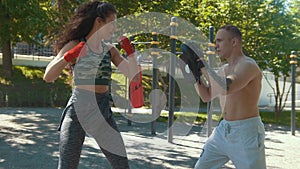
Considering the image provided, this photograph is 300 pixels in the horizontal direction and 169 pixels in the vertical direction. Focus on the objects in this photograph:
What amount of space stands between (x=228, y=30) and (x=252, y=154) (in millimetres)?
907

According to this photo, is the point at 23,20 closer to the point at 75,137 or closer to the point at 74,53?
the point at 75,137

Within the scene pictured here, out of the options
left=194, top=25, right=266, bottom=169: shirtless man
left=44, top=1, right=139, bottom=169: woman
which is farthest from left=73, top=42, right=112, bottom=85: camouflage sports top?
left=194, top=25, right=266, bottom=169: shirtless man

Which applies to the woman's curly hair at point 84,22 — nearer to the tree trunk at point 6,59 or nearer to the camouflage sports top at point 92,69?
the camouflage sports top at point 92,69

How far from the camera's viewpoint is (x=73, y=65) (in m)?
2.68

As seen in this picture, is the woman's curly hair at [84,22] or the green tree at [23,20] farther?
the green tree at [23,20]

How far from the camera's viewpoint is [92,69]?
106 inches

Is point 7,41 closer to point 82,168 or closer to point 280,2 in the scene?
point 280,2

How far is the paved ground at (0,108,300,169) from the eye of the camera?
192 inches

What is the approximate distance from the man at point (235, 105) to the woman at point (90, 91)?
682mm

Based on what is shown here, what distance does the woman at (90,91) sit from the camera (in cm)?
264

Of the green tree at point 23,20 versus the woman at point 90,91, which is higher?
the green tree at point 23,20

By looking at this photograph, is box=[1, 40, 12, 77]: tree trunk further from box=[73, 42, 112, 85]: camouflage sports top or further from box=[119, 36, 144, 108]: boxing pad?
box=[73, 42, 112, 85]: camouflage sports top

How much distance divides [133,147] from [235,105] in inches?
135

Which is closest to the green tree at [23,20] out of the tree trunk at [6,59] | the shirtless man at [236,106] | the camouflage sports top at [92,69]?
the tree trunk at [6,59]
